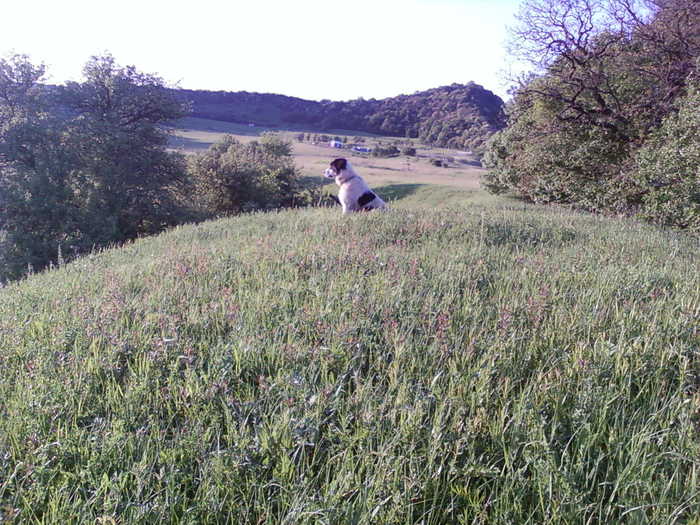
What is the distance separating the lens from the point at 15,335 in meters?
3.36

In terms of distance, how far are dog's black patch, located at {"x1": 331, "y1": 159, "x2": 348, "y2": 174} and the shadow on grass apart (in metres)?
26.5

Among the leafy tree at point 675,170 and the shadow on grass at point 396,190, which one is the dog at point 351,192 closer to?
the leafy tree at point 675,170

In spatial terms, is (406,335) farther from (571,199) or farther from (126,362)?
(571,199)

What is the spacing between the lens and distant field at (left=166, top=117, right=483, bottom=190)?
48.5 meters

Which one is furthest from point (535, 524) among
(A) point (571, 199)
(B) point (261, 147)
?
(B) point (261, 147)

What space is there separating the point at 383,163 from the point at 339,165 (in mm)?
59853

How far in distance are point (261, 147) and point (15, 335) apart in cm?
4331

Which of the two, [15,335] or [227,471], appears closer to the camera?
[227,471]

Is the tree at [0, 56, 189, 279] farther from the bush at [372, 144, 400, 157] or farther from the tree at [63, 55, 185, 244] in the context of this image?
the bush at [372, 144, 400, 157]

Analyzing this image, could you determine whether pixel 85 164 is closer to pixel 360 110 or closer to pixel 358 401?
pixel 358 401

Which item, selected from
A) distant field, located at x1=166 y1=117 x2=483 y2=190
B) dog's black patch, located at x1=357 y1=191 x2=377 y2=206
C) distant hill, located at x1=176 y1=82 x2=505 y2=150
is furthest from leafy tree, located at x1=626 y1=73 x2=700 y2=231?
distant hill, located at x1=176 y1=82 x2=505 y2=150

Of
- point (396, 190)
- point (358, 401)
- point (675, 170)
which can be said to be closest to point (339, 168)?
point (358, 401)

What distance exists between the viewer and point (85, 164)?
2278 cm

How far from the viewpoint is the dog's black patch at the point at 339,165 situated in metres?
11.2
